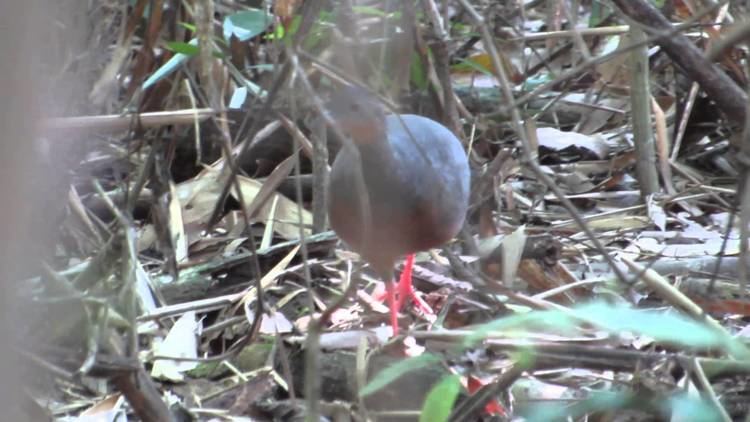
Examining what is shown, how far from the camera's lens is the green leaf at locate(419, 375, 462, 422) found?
1.10 metres

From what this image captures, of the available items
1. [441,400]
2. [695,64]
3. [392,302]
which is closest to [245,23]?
[392,302]

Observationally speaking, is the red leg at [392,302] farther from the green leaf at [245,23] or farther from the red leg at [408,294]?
the green leaf at [245,23]

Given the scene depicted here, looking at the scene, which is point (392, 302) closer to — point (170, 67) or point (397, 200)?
point (397, 200)

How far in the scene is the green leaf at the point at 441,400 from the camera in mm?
1097

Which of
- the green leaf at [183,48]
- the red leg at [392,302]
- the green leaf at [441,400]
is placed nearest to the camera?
the green leaf at [441,400]

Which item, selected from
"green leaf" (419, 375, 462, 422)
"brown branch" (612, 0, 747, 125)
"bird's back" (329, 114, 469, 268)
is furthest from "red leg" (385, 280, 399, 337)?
"green leaf" (419, 375, 462, 422)

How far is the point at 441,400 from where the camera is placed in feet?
3.64

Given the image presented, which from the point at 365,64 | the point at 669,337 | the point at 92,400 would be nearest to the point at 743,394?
the point at 365,64

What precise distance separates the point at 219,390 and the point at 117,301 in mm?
710

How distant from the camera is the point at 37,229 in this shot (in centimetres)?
71

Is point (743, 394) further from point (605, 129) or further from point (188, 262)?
point (605, 129)

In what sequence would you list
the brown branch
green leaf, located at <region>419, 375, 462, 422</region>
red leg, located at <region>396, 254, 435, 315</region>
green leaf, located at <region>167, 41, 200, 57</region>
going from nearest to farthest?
green leaf, located at <region>419, 375, 462, 422</region> → the brown branch → green leaf, located at <region>167, 41, 200, 57</region> → red leg, located at <region>396, 254, 435, 315</region>

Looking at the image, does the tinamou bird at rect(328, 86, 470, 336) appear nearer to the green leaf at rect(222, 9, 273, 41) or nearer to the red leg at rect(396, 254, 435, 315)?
the red leg at rect(396, 254, 435, 315)

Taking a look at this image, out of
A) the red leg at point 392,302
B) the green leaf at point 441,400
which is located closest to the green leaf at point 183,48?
the red leg at point 392,302
